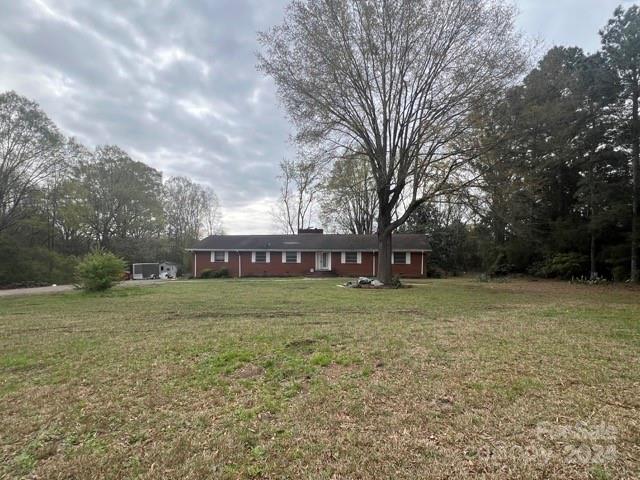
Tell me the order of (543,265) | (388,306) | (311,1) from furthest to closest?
(543,265)
(311,1)
(388,306)

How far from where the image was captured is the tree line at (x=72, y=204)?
22.0 meters

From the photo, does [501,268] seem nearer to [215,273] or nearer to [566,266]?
[566,266]

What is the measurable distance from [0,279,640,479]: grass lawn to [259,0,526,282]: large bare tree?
33.8 ft

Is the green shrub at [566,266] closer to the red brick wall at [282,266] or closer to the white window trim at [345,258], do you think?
the red brick wall at [282,266]

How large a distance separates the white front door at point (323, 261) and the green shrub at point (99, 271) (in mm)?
16485

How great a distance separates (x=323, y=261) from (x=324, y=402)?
86.9 feet

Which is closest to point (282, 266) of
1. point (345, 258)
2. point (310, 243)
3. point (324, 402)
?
point (310, 243)

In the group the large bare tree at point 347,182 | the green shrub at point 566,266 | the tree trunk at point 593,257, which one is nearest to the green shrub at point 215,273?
the large bare tree at point 347,182

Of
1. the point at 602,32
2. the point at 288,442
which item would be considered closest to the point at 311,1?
the point at 602,32

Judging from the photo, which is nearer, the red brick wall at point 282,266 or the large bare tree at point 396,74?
the large bare tree at point 396,74

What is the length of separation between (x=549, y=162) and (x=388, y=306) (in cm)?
1391

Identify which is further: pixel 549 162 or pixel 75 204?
pixel 75 204

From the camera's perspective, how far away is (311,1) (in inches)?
586

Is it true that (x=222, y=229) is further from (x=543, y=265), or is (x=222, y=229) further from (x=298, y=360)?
(x=298, y=360)
